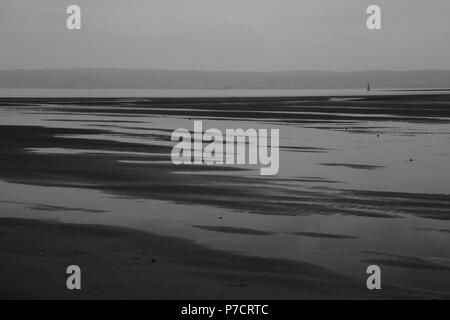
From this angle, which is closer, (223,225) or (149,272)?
(149,272)

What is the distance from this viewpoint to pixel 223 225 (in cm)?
1204

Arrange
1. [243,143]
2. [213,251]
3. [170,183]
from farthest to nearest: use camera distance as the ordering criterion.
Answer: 1. [243,143]
2. [170,183]
3. [213,251]

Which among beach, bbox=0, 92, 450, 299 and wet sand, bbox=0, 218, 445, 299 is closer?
wet sand, bbox=0, 218, 445, 299

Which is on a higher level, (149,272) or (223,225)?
(223,225)

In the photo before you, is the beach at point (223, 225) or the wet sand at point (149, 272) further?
the beach at point (223, 225)

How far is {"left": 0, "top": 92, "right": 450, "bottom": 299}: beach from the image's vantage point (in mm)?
8562

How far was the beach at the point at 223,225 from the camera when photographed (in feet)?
28.1

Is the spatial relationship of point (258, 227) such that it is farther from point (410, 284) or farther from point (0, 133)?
point (0, 133)
